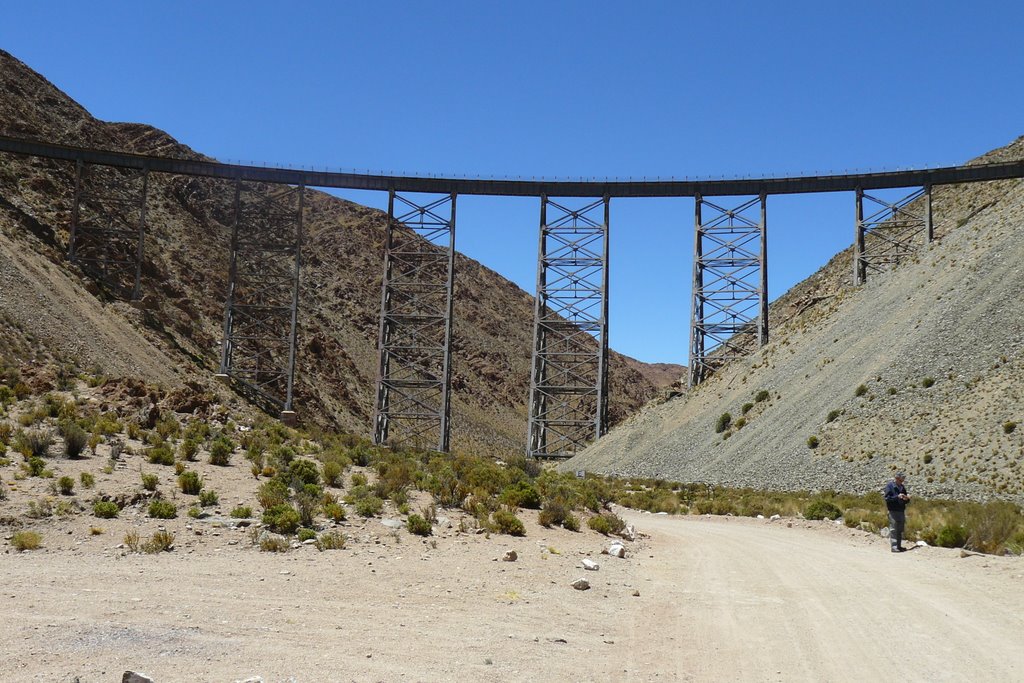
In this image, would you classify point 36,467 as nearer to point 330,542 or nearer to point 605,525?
point 330,542

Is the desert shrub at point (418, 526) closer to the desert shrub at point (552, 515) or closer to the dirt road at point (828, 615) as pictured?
the desert shrub at point (552, 515)

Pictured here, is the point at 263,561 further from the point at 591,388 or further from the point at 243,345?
the point at 243,345

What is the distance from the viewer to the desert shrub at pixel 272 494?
1226 cm

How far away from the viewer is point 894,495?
13000 millimetres

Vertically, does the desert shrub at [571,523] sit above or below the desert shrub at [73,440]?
below

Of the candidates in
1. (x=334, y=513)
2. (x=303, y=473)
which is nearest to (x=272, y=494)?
(x=334, y=513)

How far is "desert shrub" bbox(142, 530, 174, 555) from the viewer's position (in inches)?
385

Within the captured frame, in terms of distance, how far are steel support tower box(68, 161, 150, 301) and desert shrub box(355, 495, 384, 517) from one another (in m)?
30.7

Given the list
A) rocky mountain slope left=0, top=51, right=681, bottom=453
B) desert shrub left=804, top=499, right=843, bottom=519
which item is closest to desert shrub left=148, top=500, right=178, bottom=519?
desert shrub left=804, top=499, right=843, bottom=519

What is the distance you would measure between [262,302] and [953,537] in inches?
1999

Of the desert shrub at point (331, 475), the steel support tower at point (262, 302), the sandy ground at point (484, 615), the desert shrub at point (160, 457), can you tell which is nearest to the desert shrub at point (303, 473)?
the desert shrub at point (331, 475)

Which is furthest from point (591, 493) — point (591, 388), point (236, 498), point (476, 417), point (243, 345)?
point (476, 417)

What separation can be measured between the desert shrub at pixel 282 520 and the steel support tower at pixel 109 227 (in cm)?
3136

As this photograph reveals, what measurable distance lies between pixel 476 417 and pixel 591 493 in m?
48.8
